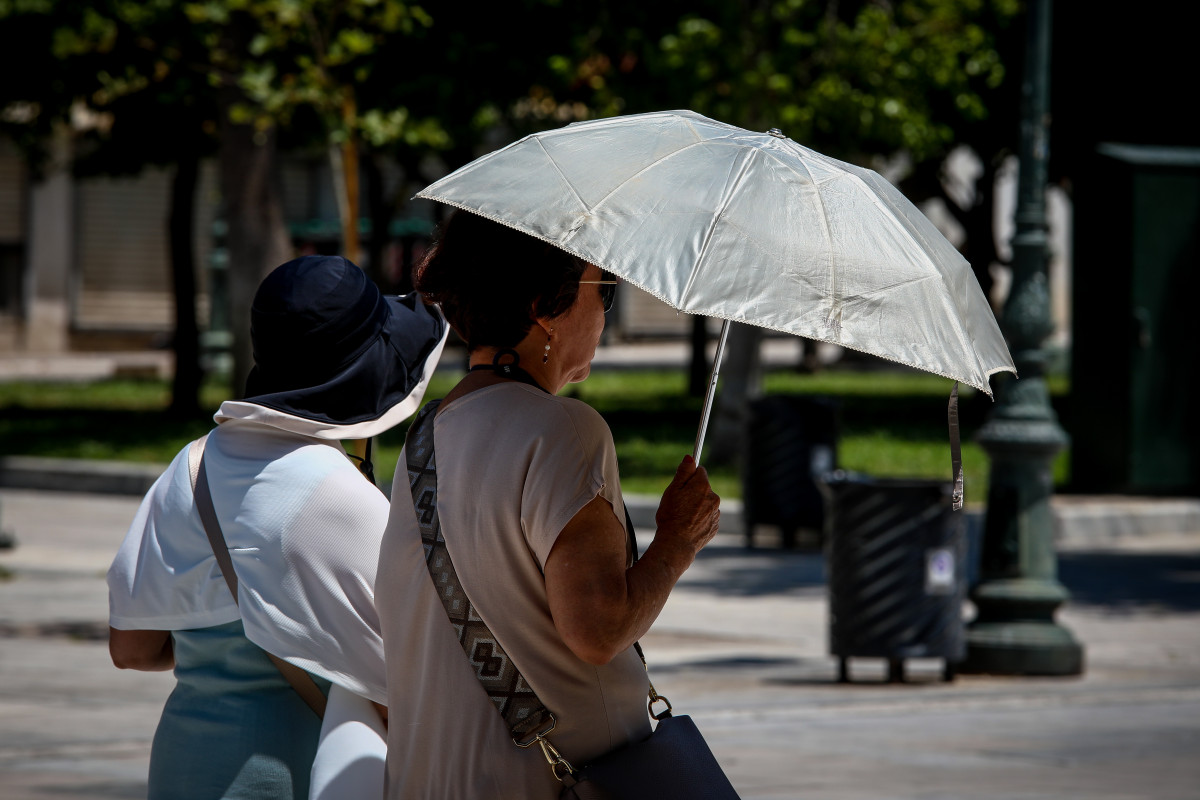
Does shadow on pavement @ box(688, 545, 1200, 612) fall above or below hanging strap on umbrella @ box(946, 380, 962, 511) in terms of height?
below

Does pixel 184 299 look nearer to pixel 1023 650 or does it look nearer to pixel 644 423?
pixel 644 423

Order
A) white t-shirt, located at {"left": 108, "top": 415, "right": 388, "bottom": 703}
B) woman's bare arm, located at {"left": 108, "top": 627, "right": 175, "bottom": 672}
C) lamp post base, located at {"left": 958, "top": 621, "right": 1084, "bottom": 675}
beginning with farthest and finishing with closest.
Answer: lamp post base, located at {"left": 958, "top": 621, "right": 1084, "bottom": 675} → woman's bare arm, located at {"left": 108, "top": 627, "right": 175, "bottom": 672} → white t-shirt, located at {"left": 108, "top": 415, "right": 388, "bottom": 703}

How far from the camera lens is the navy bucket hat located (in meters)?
2.95

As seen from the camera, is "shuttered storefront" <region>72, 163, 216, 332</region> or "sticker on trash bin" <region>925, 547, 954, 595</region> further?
"shuttered storefront" <region>72, 163, 216, 332</region>

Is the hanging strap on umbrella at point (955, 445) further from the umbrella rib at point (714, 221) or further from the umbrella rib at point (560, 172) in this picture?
the umbrella rib at point (560, 172)

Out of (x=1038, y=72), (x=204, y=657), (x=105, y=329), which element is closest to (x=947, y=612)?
(x=1038, y=72)

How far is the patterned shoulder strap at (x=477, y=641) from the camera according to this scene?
2.46 meters

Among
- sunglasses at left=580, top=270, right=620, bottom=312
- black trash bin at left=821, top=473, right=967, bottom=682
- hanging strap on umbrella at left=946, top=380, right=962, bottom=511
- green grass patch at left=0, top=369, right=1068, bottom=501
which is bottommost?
green grass patch at left=0, top=369, right=1068, bottom=501

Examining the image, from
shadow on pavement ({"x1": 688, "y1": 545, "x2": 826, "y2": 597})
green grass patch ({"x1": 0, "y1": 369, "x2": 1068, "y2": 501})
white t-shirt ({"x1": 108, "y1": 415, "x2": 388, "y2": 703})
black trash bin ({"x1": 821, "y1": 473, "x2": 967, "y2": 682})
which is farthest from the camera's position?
green grass patch ({"x1": 0, "y1": 369, "x2": 1068, "y2": 501})

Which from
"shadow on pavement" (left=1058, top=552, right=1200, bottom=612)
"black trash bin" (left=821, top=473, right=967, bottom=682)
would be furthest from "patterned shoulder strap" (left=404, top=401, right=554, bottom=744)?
"shadow on pavement" (left=1058, top=552, right=1200, bottom=612)

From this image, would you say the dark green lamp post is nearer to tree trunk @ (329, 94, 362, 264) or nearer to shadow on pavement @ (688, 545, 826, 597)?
shadow on pavement @ (688, 545, 826, 597)

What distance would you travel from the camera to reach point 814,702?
8.23 meters

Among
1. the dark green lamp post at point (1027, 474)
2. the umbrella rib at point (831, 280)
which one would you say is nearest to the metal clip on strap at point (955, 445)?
the umbrella rib at point (831, 280)

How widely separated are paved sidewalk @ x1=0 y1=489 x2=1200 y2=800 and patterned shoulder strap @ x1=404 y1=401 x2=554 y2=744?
3963 mm
